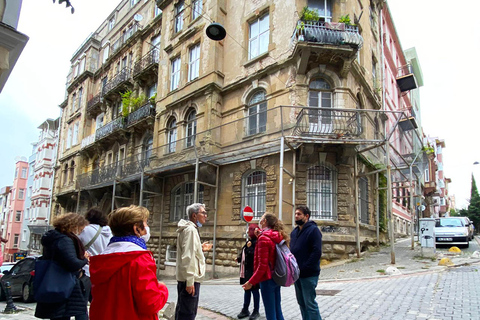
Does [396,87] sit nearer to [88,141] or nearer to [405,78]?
[405,78]

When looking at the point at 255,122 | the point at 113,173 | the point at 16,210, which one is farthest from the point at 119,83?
the point at 16,210

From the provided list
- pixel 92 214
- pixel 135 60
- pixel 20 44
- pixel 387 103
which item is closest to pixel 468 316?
pixel 92 214

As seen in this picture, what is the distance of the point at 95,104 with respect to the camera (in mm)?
29172

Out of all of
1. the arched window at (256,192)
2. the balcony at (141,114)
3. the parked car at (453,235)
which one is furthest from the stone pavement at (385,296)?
the balcony at (141,114)

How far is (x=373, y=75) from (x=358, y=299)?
15.3 metres

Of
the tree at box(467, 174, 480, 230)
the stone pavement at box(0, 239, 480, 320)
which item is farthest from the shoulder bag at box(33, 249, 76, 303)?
the tree at box(467, 174, 480, 230)

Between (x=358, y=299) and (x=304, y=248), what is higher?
(x=304, y=248)

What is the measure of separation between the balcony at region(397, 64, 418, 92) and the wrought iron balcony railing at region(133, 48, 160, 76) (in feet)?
58.0

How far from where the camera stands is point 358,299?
22.7ft

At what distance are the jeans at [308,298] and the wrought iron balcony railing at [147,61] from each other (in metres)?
19.8

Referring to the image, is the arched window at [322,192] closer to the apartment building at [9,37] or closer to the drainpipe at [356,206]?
the drainpipe at [356,206]

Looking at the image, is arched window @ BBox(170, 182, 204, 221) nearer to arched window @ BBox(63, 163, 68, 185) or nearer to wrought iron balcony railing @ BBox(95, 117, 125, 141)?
wrought iron balcony railing @ BBox(95, 117, 125, 141)

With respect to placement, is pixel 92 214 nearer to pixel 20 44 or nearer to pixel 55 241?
pixel 55 241

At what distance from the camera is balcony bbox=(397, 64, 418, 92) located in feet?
86.5
